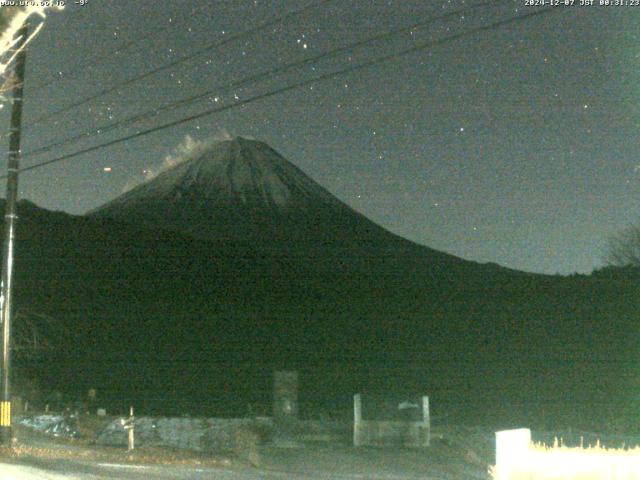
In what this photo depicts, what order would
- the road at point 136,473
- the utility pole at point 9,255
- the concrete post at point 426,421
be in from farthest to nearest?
1. the concrete post at point 426,421
2. the utility pole at point 9,255
3. the road at point 136,473

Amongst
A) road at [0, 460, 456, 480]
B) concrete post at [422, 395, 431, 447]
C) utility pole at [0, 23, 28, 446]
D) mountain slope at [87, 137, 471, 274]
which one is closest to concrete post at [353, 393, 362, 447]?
concrete post at [422, 395, 431, 447]

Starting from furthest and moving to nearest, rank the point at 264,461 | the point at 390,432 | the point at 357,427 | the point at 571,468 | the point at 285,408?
the point at 285,408
the point at 390,432
the point at 357,427
the point at 264,461
the point at 571,468

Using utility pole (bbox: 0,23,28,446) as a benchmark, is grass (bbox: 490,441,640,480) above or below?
below

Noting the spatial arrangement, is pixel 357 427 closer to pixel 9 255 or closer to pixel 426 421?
pixel 426 421

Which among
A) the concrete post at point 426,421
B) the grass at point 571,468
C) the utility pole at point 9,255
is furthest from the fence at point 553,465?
the utility pole at point 9,255

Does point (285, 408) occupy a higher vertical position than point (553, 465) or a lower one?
lower

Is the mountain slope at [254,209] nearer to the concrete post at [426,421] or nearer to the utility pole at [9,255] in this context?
the concrete post at [426,421]

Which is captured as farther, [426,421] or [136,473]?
[426,421]

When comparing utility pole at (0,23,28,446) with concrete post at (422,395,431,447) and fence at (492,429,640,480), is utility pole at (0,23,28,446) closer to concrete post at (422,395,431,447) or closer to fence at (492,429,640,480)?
concrete post at (422,395,431,447)

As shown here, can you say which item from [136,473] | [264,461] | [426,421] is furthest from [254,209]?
[136,473]

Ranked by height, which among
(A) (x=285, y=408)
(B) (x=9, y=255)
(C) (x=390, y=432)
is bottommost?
(C) (x=390, y=432)

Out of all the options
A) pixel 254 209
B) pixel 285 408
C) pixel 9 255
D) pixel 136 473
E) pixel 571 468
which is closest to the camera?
pixel 571 468

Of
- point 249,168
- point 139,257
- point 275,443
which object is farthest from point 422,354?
point 249,168

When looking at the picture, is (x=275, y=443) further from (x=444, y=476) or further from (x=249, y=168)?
(x=249, y=168)
